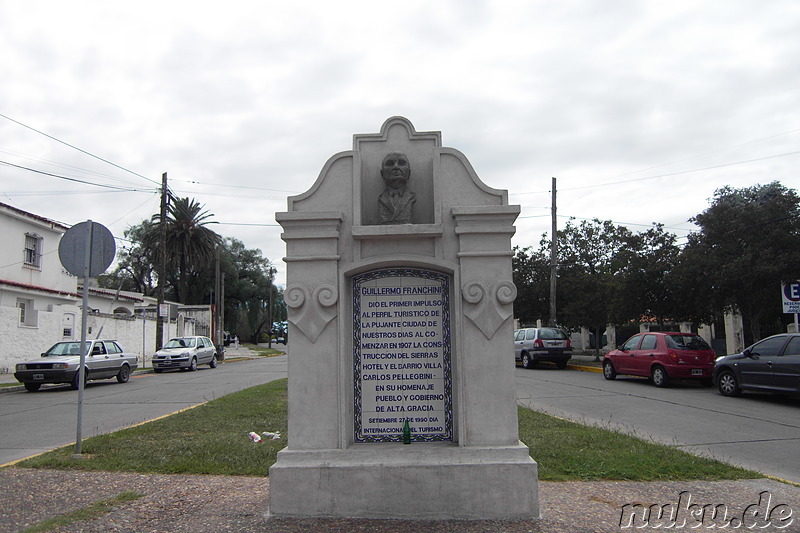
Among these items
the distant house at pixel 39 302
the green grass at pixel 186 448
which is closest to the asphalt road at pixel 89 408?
the green grass at pixel 186 448

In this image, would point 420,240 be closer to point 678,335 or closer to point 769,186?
point 678,335

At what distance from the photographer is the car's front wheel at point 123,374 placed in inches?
807

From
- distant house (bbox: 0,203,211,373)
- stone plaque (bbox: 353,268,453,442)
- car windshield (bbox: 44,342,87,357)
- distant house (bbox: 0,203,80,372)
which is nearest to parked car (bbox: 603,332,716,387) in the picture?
stone plaque (bbox: 353,268,453,442)

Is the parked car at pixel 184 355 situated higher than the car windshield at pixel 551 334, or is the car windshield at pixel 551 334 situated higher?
the car windshield at pixel 551 334

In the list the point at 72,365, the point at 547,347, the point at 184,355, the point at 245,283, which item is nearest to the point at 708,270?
the point at 547,347

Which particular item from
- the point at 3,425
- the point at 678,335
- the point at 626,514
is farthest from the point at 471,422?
the point at 678,335

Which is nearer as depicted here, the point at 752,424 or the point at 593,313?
the point at 752,424

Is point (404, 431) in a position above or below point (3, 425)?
above

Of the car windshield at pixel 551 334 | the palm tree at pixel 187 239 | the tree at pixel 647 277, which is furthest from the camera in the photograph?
the palm tree at pixel 187 239

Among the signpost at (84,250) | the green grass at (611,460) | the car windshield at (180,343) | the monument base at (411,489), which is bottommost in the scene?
the green grass at (611,460)

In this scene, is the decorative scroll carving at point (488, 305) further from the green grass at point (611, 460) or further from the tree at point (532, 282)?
the tree at point (532, 282)

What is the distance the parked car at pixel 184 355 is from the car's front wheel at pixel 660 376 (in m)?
19.1

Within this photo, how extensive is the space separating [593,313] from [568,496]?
2020 cm

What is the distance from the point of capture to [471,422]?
16.9 ft
